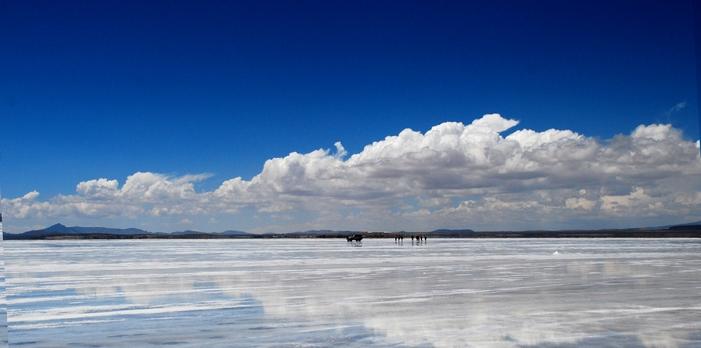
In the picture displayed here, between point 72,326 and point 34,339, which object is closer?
point 34,339

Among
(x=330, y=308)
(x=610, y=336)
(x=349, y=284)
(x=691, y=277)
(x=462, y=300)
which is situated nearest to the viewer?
(x=610, y=336)

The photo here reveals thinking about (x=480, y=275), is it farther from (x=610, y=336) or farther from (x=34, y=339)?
(x=34, y=339)

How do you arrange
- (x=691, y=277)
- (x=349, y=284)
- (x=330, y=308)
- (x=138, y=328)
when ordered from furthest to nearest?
(x=691, y=277) < (x=349, y=284) < (x=330, y=308) < (x=138, y=328)

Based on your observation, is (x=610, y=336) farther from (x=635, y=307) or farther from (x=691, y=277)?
(x=691, y=277)

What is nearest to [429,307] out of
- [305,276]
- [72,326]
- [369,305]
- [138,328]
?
[369,305]

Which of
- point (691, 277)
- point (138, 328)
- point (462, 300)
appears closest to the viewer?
point (138, 328)

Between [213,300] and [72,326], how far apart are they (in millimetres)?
4960

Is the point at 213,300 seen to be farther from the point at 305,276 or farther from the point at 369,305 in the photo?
the point at 305,276

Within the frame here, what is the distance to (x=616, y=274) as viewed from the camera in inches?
1103

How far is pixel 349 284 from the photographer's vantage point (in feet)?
76.1

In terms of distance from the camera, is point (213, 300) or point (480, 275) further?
point (480, 275)

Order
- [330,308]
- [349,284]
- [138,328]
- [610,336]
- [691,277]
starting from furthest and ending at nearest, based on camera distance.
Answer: [691,277], [349,284], [330,308], [138,328], [610,336]

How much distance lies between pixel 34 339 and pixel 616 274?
73.9 ft

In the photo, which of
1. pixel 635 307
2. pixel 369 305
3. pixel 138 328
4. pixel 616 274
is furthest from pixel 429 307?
pixel 616 274
